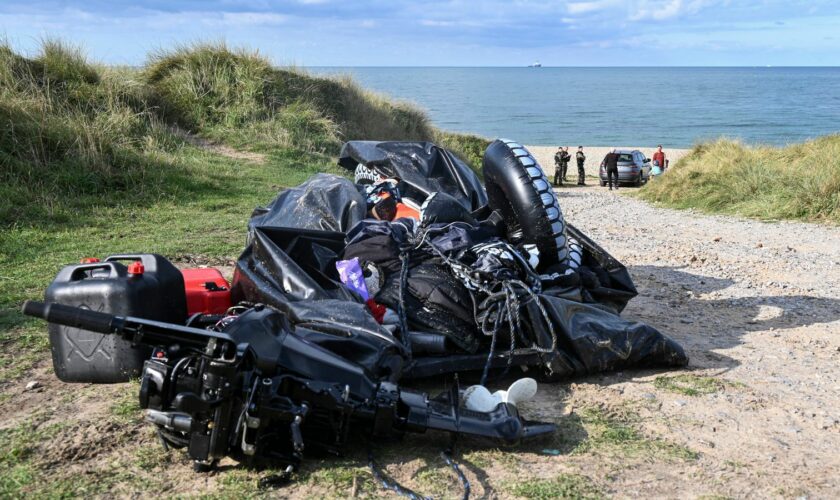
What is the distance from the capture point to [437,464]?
3361 mm

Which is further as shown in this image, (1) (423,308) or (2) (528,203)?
(2) (528,203)

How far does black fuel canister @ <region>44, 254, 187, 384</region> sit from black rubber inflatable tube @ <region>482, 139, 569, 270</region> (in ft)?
8.13

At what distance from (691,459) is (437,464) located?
3.94ft

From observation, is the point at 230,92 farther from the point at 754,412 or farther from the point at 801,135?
the point at 801,135

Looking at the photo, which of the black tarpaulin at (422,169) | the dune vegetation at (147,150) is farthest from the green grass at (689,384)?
the dune vegetation at (147,150)

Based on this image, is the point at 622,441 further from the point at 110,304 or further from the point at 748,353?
the point at 110,304

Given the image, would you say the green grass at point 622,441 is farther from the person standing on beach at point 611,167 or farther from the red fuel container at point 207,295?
the person standing on beach at point 611,167

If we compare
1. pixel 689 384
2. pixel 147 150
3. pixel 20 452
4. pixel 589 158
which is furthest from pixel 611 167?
pixel 20 452

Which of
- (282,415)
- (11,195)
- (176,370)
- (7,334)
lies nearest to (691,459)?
(282,415)

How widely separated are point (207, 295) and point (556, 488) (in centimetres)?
253

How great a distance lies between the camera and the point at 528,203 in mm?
5344

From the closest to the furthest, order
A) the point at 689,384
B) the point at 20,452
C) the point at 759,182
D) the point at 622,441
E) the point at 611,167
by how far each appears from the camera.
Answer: the point at 20,452 → the point at 622,441 → the point at 689,384 → the point at 759,182 → the point at 611,167

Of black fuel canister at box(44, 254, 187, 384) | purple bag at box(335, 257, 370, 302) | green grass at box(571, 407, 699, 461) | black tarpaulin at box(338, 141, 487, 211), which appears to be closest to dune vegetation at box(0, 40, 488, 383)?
black fuel canister at box(44, 254, 187, 384)

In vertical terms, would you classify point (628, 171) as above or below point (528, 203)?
below
